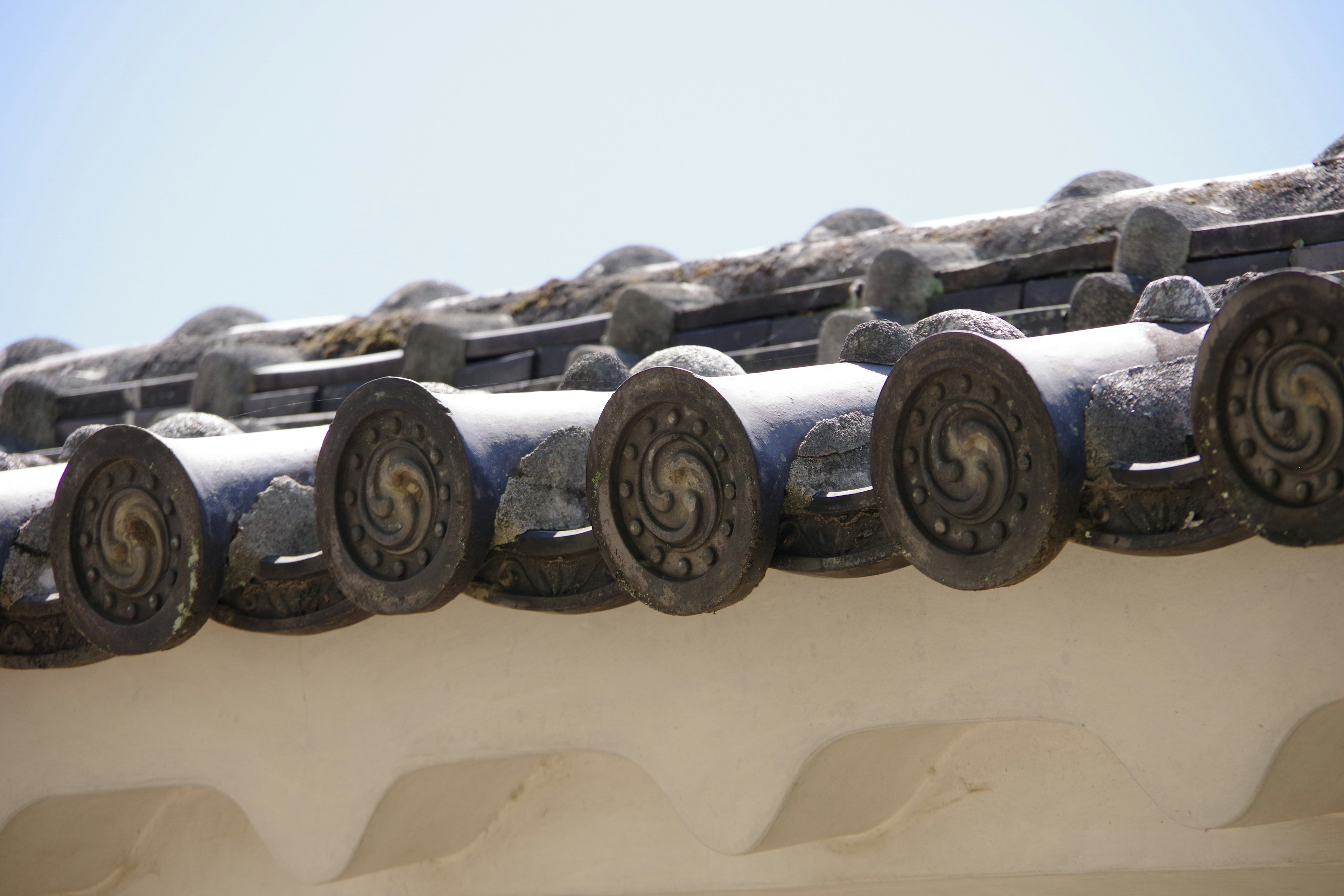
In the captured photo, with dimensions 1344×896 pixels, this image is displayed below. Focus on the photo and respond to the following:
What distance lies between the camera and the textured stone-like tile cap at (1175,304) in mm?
2031

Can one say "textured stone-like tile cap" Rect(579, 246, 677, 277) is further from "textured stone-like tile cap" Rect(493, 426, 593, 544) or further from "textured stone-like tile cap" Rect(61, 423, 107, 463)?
"textured stone-like tile cap" Rect(493, 426, 593, 544)

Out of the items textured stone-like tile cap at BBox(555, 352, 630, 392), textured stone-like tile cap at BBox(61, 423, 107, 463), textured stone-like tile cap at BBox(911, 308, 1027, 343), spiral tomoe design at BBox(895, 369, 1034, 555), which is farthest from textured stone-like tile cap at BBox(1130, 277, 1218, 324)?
textured stone-like tile cap at BBox(61, 423, 107, 463)

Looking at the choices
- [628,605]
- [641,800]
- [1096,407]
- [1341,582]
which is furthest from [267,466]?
[1341,582]

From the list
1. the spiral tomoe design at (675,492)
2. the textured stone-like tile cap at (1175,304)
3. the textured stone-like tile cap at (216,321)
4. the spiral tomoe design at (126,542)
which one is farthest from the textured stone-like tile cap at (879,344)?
the textured stone-like tile cap at (216,321)

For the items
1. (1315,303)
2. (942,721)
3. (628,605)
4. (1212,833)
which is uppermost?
(1315,303)

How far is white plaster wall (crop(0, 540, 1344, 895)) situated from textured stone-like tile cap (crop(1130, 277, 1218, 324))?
1.39 ft

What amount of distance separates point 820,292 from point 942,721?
206cm

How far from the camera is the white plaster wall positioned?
1.79 meters

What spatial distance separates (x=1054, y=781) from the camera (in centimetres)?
240

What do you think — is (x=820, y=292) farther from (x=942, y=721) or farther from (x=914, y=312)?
(x=942, y=721)

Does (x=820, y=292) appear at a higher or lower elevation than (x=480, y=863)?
higher

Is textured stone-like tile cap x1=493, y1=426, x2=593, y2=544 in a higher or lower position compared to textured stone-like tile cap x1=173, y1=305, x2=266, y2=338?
lower

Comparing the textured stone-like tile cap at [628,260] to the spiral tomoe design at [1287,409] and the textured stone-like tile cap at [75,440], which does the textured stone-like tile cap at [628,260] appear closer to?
the textured stone-like tile cap at [75,440]

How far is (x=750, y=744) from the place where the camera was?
7.04 ft
